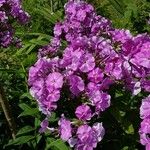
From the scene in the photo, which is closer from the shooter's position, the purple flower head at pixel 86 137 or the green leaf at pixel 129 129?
the purple flower head at pixel 86 137

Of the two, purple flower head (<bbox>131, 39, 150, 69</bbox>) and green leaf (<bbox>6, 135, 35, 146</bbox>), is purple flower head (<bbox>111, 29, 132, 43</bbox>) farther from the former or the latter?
green leaf (<bbox>6, 135, 35, 146</bbox>)

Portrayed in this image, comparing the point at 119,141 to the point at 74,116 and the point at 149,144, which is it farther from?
the point at 149,144

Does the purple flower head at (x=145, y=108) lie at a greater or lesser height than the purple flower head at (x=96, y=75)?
lesser

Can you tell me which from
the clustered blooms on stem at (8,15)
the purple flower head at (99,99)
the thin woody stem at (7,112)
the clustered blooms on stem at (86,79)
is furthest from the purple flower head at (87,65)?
the clustered blooms on stem at (8,15)

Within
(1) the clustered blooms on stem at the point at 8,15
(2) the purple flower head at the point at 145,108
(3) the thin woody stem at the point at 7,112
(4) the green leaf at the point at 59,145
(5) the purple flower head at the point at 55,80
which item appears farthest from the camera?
(1) the clustered blooms on stem at the point at 8,15

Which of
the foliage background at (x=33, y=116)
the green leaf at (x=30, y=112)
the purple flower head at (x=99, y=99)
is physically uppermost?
the purple flower head at (x=99, y=99)

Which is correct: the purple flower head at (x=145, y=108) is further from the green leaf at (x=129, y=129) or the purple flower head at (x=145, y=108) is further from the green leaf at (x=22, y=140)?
the green leaf at (x=22, y=140)

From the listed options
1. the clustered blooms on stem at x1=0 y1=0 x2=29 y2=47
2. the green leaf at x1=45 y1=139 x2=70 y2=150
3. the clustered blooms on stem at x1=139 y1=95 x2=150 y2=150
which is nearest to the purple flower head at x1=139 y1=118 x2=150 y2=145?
the clustered blooms on stem at x1=139 y1=95 x2=150 y2=150

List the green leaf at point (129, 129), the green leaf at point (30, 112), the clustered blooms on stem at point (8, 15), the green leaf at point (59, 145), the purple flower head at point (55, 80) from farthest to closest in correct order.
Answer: the clustered blooms on stem at point (8, 15) < the green leaf at point (30, 112) < the green leaf at point (59, 145) < the green leaf at point (129, 129) < the purple flower head at point (55, 80)
